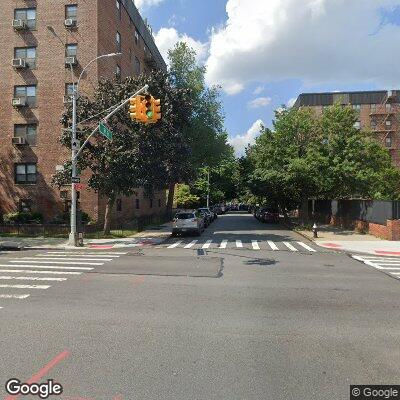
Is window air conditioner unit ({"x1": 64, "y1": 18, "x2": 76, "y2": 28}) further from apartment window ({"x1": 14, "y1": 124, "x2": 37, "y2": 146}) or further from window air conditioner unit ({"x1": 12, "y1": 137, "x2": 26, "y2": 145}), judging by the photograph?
window air conditioner unit ({"x1": 12, "y1": 137, "x2": 26, "y2": 145})

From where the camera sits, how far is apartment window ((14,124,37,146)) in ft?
114

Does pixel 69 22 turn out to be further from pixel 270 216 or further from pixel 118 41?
pixel 270 216

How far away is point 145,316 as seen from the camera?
845 cm

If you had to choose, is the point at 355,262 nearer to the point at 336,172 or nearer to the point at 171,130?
the point at 171,130

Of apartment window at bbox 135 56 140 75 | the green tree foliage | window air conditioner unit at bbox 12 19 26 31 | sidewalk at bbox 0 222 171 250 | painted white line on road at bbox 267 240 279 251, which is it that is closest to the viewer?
painted white line on road at bbox 267 240 279 251

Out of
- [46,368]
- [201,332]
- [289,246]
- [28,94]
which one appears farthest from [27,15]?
[46,368]

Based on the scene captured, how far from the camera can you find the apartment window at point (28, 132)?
34.8 metres

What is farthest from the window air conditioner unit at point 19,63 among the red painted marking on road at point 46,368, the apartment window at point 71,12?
the red painted marking on road at point 46,368

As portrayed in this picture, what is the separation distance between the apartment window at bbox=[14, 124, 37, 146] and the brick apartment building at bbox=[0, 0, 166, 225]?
0.23 ft

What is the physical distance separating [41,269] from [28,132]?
2383 cm

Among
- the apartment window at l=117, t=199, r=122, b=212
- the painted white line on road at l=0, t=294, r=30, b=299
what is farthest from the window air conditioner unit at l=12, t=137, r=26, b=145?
the painted white line on road at l=0, t=294, r=30, b=299

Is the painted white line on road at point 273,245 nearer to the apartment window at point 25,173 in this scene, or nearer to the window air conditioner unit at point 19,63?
the apartment window at point 25,173

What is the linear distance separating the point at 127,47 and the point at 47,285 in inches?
1387

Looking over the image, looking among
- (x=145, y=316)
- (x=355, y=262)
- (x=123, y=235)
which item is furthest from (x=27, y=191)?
(x=145, y=316)
